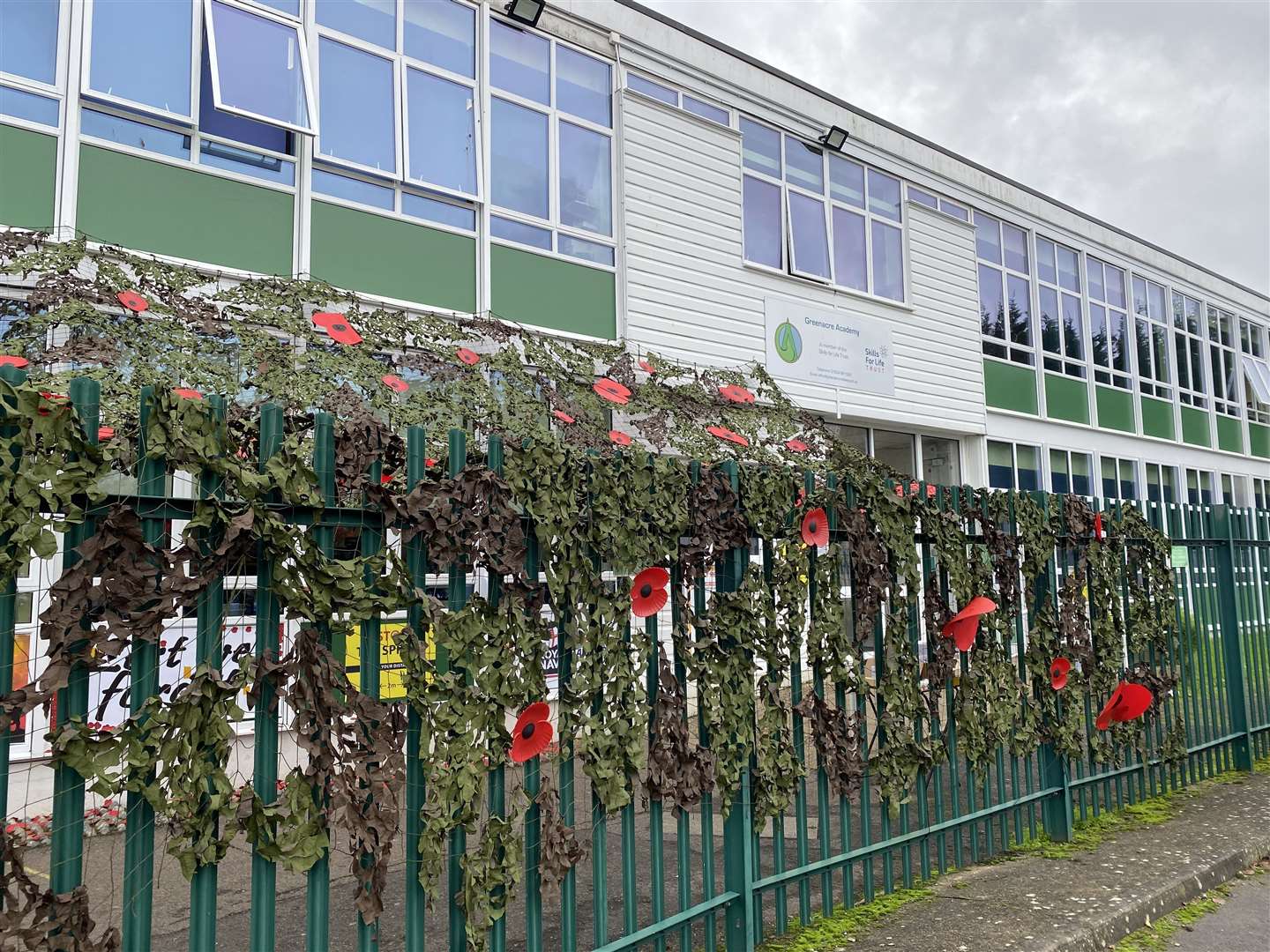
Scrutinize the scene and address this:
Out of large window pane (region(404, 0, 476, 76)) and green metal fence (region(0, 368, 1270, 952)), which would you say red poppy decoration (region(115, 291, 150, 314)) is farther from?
large window pane (region(404, 0, 476, 76))

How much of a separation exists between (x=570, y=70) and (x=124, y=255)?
6270 mm

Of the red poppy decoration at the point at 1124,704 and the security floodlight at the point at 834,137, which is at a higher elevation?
the security floodlight at the point at 834,137

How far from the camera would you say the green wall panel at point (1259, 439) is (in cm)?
2072

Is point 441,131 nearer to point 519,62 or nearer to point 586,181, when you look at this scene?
point 519,62

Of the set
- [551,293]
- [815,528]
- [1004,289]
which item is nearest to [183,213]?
[551,293]

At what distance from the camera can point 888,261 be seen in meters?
13.5

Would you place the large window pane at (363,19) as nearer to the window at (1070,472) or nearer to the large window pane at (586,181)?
the large window pane at (586,181)

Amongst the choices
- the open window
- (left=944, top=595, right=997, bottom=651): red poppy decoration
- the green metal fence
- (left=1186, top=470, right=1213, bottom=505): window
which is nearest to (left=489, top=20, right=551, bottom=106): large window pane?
the open window

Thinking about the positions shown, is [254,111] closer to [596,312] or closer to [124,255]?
[124,255]

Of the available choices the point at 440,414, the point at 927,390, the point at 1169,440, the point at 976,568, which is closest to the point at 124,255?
the point at 440,414

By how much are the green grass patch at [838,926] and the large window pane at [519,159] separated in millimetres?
7454

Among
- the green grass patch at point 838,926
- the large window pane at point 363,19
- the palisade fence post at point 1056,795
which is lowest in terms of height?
the green grass patch at point 838,926

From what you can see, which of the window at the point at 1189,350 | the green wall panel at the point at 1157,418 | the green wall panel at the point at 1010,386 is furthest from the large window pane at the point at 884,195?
the window at the point at 1189,350

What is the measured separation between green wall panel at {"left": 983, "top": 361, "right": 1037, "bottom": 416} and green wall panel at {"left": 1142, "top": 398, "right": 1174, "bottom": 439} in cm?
359
